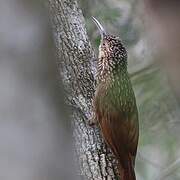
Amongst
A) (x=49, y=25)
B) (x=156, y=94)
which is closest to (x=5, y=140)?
(x=49, y=25)

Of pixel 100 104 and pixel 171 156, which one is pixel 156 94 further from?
pixel 100 104

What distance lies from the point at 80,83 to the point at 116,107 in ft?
0.85

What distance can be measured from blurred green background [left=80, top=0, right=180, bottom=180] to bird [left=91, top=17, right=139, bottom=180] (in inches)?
21.2

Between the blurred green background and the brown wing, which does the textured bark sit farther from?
the blurred green background

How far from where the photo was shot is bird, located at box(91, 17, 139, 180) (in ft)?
9.93

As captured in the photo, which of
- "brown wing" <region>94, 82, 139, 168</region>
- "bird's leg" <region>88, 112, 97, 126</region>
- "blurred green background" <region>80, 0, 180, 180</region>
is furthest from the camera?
"blurred green background" <region>80, 0, 180, 180</region>

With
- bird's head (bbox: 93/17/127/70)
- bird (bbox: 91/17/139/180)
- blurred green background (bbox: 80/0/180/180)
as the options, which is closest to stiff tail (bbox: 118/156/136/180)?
bird (bbox: 91/17/139/180)

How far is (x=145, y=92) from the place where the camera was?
4000mm

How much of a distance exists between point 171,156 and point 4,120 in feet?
11.2

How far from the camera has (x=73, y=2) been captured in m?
3.37

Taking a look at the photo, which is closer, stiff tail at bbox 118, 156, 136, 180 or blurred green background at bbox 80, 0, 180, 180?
stiff tail at bbox 118, 156, 136, 180

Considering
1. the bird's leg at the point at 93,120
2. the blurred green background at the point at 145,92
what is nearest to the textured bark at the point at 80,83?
the bird's leg at the point at 93,120

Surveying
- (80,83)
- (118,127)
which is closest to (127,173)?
(118,127)

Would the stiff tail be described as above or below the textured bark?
below
